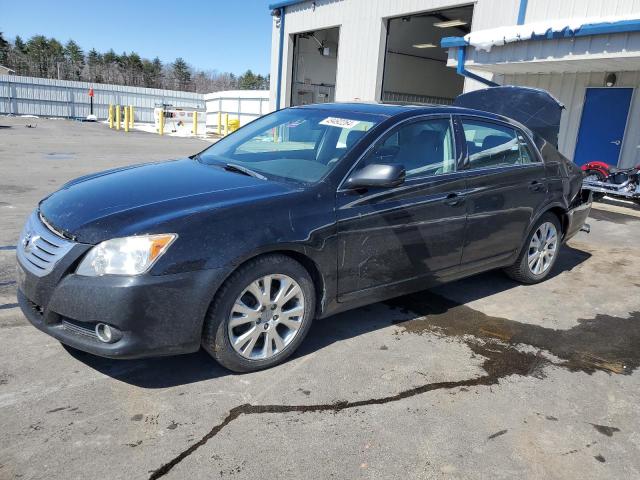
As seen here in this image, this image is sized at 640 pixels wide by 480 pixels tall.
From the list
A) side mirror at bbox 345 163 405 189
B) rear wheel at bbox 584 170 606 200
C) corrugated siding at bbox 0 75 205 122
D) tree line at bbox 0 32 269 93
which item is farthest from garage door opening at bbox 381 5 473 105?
tree line at bbox 0 32 269 93

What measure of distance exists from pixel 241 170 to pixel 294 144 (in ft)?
2.06

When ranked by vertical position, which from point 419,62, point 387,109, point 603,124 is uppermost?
point 419,62

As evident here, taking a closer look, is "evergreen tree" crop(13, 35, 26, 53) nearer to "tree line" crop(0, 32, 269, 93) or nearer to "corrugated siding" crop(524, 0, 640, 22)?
"tree line" crop(0, 32, 269, 93)

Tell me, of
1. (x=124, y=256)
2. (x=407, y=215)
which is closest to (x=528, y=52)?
(x=407, y=215)

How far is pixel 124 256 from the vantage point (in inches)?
107

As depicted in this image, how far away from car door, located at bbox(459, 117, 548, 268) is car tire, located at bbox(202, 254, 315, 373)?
1.64m

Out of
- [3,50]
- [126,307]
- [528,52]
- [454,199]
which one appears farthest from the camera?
[3,50]

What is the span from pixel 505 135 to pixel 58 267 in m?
3.73

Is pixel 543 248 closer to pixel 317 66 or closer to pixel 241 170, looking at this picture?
pixel 241 170

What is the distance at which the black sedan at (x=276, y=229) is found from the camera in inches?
108

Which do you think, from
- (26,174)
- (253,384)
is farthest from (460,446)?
(26,174)

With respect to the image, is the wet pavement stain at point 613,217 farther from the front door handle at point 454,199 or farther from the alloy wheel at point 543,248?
the front door handle at point 454,199

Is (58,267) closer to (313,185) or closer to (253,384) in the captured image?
(253,384)

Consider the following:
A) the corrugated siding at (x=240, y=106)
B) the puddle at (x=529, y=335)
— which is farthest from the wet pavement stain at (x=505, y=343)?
the corrugated siding at (x=240, y=106)
